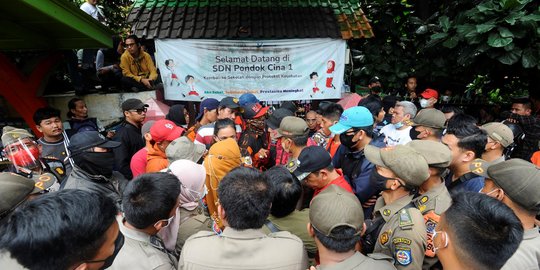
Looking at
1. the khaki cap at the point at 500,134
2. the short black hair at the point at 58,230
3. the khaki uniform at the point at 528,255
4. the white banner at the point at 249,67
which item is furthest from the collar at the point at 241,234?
the white banner at the point at 249,67

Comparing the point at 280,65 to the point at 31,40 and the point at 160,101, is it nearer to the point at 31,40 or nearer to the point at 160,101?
the point at 160,101

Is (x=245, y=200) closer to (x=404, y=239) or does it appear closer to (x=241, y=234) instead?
(x=241, y=234)

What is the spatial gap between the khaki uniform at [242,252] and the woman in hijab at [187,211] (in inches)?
17.5

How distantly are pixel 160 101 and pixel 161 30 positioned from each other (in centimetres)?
145

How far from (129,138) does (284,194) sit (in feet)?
9.30

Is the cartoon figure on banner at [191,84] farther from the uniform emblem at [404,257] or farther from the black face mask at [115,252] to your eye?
the uniform emblem at [404,257]

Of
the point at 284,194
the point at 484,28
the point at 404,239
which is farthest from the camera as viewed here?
the point at 484,28

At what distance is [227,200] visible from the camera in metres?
1.86

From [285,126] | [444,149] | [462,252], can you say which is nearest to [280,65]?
[285,126]

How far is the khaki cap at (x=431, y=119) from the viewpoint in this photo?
374 centimetres

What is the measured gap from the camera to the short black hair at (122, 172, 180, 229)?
6.02ft

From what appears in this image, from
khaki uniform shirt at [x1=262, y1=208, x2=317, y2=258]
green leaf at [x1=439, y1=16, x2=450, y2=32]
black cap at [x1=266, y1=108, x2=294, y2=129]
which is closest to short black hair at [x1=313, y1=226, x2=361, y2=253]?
khaki uniform shirt at [x1=262, y1=208, x2=317, y2=258]

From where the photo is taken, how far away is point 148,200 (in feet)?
6.14

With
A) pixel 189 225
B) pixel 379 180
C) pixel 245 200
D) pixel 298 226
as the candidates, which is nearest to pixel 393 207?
pixel 379 180
